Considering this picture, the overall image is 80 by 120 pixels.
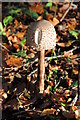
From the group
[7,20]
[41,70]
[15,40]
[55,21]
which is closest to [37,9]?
[55,21]

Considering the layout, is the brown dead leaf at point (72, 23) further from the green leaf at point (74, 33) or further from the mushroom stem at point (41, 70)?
the mushroom stem at point (41, 70)

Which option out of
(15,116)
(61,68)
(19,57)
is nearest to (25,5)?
(19,57)

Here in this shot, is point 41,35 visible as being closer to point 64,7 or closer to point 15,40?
point 15,40

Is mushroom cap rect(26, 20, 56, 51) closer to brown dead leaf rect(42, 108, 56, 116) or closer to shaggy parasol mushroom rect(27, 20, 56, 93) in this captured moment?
shaggy parasol mushroom rect(27, 20, 56, 93)

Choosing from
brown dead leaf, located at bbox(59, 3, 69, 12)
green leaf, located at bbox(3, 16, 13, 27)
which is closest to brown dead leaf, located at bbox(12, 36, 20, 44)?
green leaf, located at bbox(3, 16, 13, 27)

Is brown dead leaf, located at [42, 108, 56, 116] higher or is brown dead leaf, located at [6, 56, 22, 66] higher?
brown dead leaf, located at [6, 56, 22, 66]

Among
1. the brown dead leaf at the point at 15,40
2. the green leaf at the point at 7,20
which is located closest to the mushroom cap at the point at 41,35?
the brown dead leaf at the point at 15,40

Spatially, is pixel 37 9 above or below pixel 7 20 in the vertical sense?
above

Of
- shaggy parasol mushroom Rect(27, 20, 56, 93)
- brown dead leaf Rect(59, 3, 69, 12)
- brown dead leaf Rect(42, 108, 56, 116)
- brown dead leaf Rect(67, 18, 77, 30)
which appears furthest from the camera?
brown dead leaf Rect(59, 3, 69, 12)

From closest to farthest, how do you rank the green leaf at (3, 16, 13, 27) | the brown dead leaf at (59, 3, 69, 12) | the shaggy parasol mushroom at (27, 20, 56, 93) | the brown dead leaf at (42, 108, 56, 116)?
the shaggy parasol mushroom at (27, 20, 56, 93) → the brown dead leaf at (42, 108, 56, 116) → the green leaf at (3, 16, 13, 27) → the brown dead leaf at (59, 3, 69, 12)
